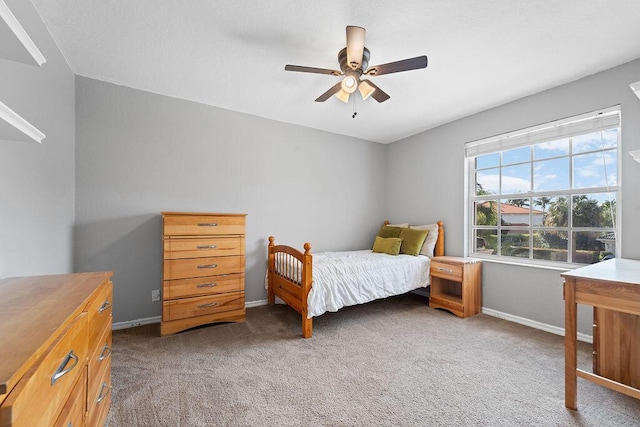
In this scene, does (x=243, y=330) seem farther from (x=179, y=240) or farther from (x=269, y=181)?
(x=269, y=181)

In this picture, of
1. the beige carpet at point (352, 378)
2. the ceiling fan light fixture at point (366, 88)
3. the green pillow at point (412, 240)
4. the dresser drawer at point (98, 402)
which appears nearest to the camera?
the dresser drawer at point (98, 402)

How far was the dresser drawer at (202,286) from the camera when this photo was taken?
95.2 inches

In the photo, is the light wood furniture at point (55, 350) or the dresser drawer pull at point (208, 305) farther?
the dresser drawer pull at point (208, 305)

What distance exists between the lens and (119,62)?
226 cm

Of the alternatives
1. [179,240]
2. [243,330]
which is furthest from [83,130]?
[243,330]

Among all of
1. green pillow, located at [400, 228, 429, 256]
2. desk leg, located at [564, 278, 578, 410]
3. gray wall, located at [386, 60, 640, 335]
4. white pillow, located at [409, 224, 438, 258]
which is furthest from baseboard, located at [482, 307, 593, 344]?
desk leg, located at [564, 278, 578, 410]

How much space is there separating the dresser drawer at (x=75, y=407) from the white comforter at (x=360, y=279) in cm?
164

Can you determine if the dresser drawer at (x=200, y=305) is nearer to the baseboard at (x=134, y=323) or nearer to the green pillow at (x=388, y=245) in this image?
the baseboard at (x=134, y=323)

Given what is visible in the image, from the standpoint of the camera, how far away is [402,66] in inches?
71.0

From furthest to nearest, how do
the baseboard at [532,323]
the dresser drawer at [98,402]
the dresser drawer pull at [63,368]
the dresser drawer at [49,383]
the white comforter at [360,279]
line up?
1. the white comforter at [360,279]
2. the baseboard at [532,323]
3. the dresser drawer at [98,402]
4. the dresser drawer pull at [63,368]
5. the dresser drawer at [49,383]

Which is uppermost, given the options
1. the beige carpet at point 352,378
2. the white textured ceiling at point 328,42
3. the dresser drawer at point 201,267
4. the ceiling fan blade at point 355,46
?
the white textured ceiling at point 328,42

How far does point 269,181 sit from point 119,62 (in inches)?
71.5

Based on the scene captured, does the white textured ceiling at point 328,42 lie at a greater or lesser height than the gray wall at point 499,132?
greater

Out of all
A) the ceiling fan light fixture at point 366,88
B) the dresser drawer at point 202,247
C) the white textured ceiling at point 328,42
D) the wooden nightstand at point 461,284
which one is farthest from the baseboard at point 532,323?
the dresser drawer at point 202,247
